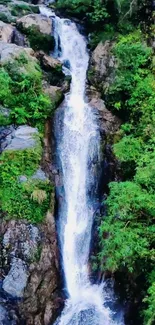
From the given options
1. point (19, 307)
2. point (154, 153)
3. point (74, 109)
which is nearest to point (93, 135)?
point (74, 109)

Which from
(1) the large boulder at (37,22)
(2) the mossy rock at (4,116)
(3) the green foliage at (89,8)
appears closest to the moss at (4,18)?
(1) the large boulder at (37,22)

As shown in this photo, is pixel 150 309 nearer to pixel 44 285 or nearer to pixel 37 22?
pixel 44 285

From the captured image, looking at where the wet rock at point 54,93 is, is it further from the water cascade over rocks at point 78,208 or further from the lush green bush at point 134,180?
the lush green bush at point 134,180

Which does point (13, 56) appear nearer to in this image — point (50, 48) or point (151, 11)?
point (50, 48)

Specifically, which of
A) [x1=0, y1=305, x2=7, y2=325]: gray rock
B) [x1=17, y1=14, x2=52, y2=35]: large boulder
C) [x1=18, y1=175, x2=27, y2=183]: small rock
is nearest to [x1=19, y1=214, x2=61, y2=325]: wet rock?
[x1=0, y1=305, x2=7, y2=325]: gray rock

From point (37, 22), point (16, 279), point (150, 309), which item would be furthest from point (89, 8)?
point (150, 309)

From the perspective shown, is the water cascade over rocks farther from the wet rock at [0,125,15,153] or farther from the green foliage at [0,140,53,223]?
the wet rock at [0,125,15,153]

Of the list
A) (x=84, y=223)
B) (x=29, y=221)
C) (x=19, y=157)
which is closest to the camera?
(x=29, y=221)
